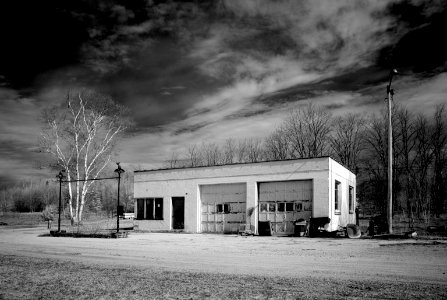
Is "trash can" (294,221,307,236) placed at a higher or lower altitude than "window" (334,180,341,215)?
lower

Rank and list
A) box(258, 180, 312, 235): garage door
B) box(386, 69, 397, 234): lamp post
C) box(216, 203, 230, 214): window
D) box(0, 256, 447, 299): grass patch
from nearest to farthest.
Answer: box(0, 256, 447, 299): grass patch
box(386, 69, 397, 234): lamp post
box(258, 180, 312, 235): garage door
box(216, 203, 230, 214): window

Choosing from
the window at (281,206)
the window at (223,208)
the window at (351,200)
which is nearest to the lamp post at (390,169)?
the window at (281,206)

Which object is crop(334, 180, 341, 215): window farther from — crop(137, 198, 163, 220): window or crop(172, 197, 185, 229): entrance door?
crop(137, 198, 163, 220): window

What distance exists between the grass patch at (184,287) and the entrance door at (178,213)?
2102 cm

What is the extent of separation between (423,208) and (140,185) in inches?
1324

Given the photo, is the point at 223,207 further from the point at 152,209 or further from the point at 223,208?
the point at 152,209

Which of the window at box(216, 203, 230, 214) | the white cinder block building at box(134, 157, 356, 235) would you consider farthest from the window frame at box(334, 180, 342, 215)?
the window at box(216, 203, 230, 214)

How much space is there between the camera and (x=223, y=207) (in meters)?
29.2

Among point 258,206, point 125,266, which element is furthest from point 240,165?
point 125,266

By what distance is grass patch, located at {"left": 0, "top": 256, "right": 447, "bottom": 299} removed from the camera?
23.4 feet

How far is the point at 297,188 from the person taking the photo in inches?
1039

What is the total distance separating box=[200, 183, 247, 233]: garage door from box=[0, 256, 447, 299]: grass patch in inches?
736

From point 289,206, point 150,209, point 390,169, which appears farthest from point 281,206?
point 150,209

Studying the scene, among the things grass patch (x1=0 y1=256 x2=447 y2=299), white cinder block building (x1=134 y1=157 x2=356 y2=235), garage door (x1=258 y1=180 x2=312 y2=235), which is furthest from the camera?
garage door (x1=258 y1=180 x2=312 y2=235)
